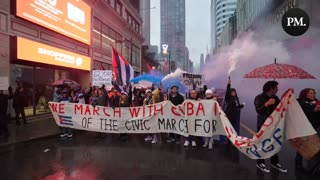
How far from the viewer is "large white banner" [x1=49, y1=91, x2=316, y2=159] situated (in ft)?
20.8

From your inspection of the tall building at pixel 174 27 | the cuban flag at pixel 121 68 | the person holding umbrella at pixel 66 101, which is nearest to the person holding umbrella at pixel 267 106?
the person holding umbrella at pixel 66 101

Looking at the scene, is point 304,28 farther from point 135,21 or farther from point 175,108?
point 135,21

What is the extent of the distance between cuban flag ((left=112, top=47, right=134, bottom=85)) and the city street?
5.45 meters

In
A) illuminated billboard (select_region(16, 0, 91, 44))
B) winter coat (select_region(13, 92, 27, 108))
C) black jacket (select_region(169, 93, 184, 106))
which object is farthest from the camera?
illuminated billboard (select_region(16, 0, 91, 44))

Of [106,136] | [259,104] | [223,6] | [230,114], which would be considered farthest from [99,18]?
[223,6]

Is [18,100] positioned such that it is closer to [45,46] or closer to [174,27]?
[45,46]

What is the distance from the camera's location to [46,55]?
17.9 meters

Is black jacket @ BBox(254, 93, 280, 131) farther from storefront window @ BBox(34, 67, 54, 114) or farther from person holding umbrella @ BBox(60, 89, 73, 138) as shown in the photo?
storefront window @ BBox(34, 67, 54, 114)

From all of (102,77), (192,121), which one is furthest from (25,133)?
(192,121)

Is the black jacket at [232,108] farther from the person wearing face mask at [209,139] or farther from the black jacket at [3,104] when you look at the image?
the black jacket at [3,104]

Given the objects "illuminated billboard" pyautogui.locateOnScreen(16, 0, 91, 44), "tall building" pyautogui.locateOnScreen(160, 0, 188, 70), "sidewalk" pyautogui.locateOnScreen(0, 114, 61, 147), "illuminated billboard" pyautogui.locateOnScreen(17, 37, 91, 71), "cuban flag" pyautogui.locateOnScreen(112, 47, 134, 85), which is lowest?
"sidewalk" pyautogui.locateOnScreen(0, 114, 61, 147)

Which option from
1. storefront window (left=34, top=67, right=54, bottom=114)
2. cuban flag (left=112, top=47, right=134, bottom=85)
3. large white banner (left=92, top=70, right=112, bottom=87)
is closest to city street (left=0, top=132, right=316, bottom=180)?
cuban flag (left=112, top=47, right=134, bottom=85)

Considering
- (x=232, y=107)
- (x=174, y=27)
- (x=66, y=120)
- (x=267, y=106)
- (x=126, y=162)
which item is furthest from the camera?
(x=174, y=27)

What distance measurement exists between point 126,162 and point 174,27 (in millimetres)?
170003
